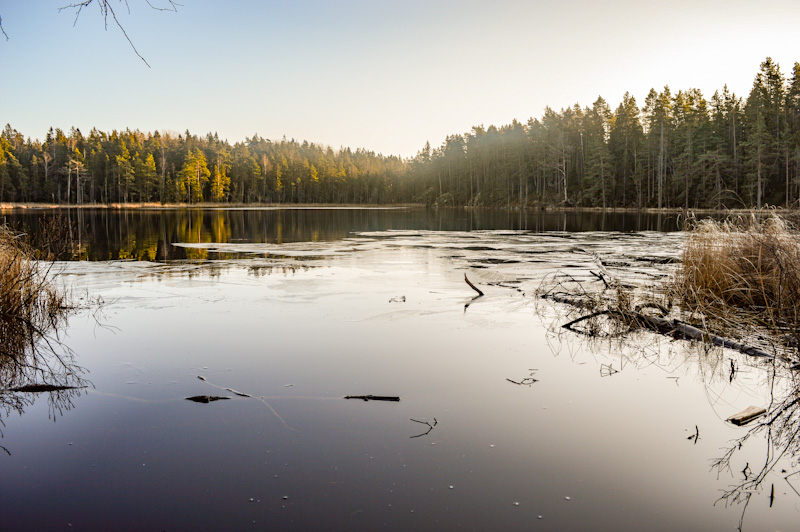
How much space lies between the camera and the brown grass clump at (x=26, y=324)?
6.74 meters

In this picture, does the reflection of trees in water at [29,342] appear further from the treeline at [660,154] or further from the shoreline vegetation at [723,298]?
the treeline at [660,154]

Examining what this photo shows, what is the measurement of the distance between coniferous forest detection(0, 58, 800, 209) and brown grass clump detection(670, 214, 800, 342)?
2120 centimetres

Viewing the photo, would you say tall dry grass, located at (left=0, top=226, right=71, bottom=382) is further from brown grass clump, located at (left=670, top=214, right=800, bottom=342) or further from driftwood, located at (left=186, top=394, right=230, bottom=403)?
brown grass clump, located at (left=670, top=214, right=800, bottom=342)

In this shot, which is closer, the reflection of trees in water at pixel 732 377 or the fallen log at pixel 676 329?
the reflection of trees in water at pixel 732 377

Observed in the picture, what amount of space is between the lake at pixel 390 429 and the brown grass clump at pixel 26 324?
0.41 meters

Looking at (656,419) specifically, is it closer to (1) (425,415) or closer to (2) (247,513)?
(1) (425,415)

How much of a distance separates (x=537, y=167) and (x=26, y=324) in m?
85.6

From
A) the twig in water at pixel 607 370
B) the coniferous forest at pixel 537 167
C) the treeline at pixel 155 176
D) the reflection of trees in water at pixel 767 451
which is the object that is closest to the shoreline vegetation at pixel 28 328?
the twig in water at pixel 607 370

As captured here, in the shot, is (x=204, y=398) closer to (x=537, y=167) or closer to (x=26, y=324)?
(x=26, y=324)

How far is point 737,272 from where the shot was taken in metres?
9.74

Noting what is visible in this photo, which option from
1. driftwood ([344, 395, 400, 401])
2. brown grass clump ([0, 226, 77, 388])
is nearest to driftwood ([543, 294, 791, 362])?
driftwood ([344, 395, 400, 401])

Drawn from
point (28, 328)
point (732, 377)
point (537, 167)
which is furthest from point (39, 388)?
point (537, 167)

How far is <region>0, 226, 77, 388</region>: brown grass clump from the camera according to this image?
265 inches

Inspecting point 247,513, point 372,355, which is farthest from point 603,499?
point 372,355
